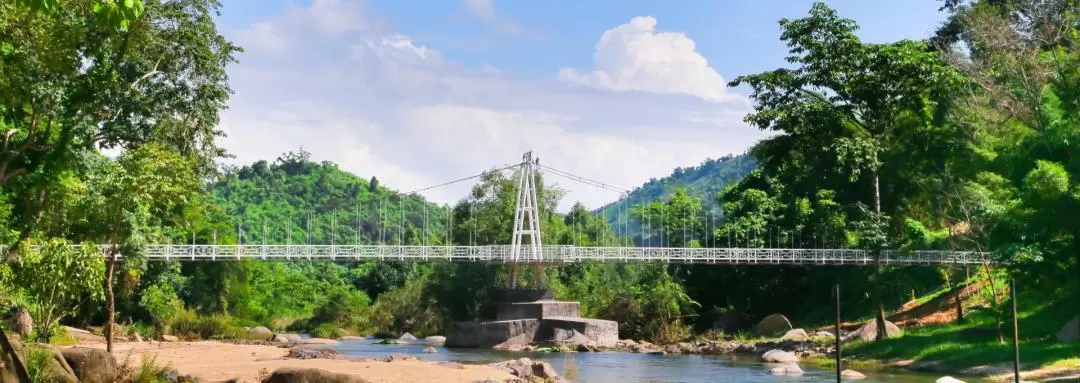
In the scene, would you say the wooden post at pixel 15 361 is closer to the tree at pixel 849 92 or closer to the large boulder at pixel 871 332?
the large boulder at pixel 871 332

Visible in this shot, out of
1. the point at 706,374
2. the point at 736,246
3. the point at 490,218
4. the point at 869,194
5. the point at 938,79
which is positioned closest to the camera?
the point at 706,374

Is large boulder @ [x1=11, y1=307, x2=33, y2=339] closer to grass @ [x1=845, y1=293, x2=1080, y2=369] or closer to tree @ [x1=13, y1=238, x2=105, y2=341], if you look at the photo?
tree @ [x1=13, y1=238, x2=105, y2=341]

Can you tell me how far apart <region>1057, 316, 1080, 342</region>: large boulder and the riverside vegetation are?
2.12 feet

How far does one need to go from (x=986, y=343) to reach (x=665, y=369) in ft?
30.5

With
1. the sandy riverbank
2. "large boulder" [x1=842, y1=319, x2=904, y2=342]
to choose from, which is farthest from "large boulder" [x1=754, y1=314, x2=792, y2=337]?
the sandy riverbank

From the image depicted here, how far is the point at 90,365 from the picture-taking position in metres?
17.4

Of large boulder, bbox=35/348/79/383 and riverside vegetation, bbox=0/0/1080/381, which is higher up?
riverside vegetation, bbox=0/0/1080/381

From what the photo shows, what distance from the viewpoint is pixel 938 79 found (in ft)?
155

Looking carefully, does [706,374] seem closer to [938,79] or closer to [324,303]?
[938,79]

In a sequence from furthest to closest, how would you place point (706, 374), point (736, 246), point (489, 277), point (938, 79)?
point (489, 277) < point (736, 246) < point (938, 79) < point (706, 374)

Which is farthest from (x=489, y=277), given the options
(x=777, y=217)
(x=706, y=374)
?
(x=706, y=374)

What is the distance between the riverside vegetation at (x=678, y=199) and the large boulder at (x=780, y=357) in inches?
101

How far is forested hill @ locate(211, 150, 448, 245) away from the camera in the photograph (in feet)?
314

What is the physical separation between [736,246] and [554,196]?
16469mm
